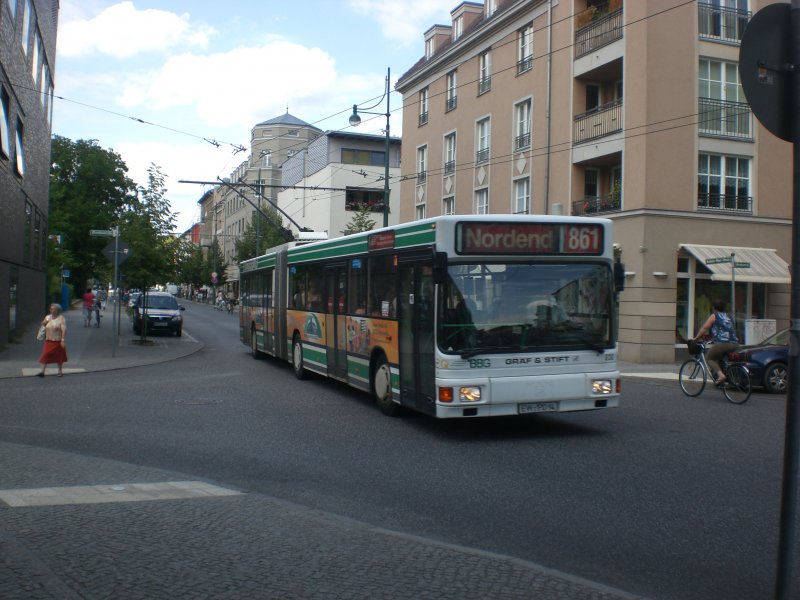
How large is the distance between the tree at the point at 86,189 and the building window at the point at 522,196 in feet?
127

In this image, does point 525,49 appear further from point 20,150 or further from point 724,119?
point 20,150

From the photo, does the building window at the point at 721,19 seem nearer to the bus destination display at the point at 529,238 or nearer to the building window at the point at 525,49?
the building window at the point at 525,49

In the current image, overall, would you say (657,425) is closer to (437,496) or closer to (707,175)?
(437,496)

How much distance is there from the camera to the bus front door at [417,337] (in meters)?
10.2

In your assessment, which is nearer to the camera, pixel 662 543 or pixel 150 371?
pixel 662 543

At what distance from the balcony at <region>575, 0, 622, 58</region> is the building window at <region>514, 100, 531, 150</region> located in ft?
11.4

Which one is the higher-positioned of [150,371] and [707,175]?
[707,175]

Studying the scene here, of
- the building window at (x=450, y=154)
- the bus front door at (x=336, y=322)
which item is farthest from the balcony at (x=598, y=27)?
the bus front door at (x=336, y=322)

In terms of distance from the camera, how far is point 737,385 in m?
14.1

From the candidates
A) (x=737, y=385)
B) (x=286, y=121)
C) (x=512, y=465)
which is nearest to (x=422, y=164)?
(x=737, y=385)

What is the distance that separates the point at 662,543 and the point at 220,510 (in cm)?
329

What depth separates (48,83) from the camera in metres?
37.6

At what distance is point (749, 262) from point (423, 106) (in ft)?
64.0

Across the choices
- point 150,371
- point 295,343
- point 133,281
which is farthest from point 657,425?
point 133,281
